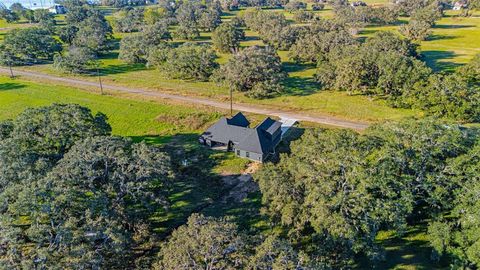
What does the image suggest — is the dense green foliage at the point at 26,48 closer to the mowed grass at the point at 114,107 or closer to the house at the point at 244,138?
the mowed grass at the point at 114,107

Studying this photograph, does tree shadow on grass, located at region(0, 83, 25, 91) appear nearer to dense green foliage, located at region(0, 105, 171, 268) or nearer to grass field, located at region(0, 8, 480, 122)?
grass field, located at region(0, 8, 480, 122)

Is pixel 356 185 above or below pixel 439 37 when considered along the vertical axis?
below

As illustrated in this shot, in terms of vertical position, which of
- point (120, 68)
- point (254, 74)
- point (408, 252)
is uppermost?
point (120, 68)

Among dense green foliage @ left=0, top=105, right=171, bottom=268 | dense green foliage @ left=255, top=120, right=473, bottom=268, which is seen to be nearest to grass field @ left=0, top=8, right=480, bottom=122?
dense green foliage @ left=255, top=120, right=473, bottom=268

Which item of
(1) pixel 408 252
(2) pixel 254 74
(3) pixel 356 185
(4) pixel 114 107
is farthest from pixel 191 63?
(1) pixel 408 252

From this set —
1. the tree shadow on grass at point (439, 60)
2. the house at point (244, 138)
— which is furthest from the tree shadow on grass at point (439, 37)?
the house at point (244, 138)

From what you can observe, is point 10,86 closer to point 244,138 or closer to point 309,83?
point 244,138
